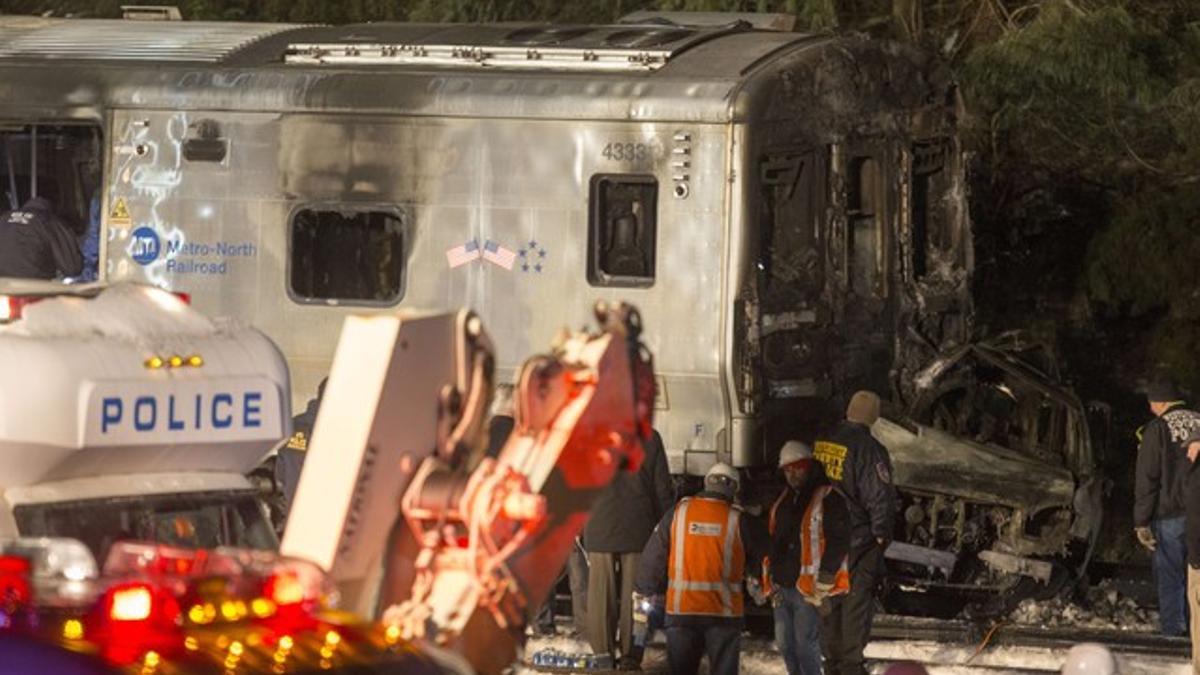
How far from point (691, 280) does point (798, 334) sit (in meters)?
0.90

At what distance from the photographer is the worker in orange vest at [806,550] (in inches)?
531

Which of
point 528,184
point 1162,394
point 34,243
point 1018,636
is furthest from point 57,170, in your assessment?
point 1162,394

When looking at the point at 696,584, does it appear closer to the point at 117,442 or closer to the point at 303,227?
the point at 303,227

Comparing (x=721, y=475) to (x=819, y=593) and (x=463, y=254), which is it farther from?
(x=463, y=254)

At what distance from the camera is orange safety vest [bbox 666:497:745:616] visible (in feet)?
43.7

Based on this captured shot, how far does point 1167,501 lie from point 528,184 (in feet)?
14.2

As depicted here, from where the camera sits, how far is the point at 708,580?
13.3m

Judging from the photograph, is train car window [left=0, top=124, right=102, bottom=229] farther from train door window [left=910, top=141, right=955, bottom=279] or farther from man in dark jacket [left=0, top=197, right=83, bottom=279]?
train door window [left=910, top=141, right=955, bottom=279]

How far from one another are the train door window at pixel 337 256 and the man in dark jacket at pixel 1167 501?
4701 mm

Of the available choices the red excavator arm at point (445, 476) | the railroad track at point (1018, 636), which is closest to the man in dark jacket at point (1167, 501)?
the railroad track at point (1018, 636)

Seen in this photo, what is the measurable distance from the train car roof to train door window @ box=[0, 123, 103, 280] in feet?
0.62

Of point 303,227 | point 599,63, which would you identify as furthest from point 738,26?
point 303,227

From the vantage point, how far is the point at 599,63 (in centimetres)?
1589

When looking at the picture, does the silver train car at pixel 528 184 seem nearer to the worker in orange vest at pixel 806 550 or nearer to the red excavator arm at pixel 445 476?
the worker in orange vest at pixel 806 550
